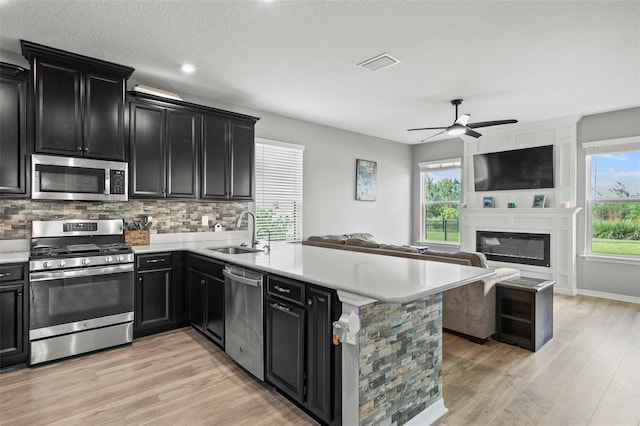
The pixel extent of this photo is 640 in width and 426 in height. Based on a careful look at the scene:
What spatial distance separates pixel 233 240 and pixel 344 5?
10.2ft

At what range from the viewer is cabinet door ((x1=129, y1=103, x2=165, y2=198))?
3.57 meters

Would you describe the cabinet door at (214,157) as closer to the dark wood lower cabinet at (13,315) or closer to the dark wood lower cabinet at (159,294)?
the dark wood lower cabinet at (159,294)

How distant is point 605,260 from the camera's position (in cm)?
516

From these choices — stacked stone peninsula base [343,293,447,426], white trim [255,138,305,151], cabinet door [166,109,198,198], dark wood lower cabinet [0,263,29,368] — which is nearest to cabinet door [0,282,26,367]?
dark wood lower cabinet [0,263,29,368]

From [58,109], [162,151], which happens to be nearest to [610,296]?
[162,151]

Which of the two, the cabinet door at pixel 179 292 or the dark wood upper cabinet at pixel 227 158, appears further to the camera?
the dark wood upper cabinet at pixel 227 158

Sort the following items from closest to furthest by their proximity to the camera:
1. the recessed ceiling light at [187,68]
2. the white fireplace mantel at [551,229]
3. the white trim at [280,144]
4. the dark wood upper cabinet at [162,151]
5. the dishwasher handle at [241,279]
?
1. the dishwasher handle at [241,279]
2. the recessed ceiling light at [187,68]
3. the dark wood upper cabinet at [162,151]
4. the white trim at [280,144]
5. the white fireplace mantel at [551,229]

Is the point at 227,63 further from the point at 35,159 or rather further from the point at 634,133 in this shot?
the point at 634,133

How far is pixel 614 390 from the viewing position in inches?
98.3

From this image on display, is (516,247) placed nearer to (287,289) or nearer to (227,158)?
(227,158)

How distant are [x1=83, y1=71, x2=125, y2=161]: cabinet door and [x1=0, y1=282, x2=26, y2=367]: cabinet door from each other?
1334 mm

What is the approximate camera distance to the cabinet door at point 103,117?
128 inches

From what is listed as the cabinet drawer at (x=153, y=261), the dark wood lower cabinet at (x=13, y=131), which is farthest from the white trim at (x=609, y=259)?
the dark wood lower cabinet at (x=13, y=131)

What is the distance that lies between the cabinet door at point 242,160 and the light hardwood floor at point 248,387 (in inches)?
73.6
